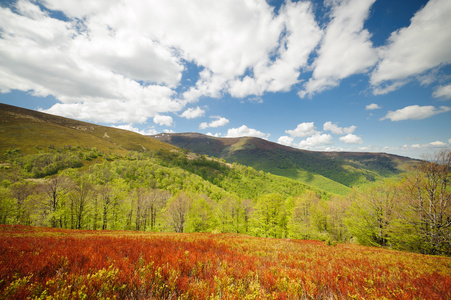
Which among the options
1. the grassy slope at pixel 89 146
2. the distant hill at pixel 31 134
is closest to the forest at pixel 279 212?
the grassy slope at pixel 89 146

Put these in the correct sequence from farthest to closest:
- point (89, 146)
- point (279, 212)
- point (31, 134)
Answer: point (89, 146) → point (31, 134) → point (279, 212)

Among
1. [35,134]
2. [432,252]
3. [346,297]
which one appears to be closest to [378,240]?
[432,252]

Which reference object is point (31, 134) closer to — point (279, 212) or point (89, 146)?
point (89, 146)

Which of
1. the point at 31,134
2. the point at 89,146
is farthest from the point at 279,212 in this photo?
the point at 31,134

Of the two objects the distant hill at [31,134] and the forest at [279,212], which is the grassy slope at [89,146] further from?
the forest at [279,212]

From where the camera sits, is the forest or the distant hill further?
the distant hill

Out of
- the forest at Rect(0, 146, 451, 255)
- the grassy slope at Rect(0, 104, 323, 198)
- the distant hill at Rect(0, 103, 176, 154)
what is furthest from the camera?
the grassy slope at Rect(0, 104, 323, 198)

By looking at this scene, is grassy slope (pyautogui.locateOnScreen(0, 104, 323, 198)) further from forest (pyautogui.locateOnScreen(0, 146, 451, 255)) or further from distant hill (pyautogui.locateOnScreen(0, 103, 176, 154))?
forest (pyautogui.locateOnScreen(0, 146, 451, 255))

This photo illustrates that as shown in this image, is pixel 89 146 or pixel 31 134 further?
pixel 89 146

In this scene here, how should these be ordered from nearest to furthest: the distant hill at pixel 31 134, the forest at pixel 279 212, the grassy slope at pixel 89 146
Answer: the forest at pixel 279 212, the distant hill at pixel 31 134, the grassy slope at pixel 89 146

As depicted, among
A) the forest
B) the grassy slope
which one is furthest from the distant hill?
the forest

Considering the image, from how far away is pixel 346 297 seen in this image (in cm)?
370

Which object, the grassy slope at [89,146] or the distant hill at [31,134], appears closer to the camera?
the distant hill at [31,134]

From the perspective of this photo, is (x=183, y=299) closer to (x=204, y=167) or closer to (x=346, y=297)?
(x=346, y=297)
